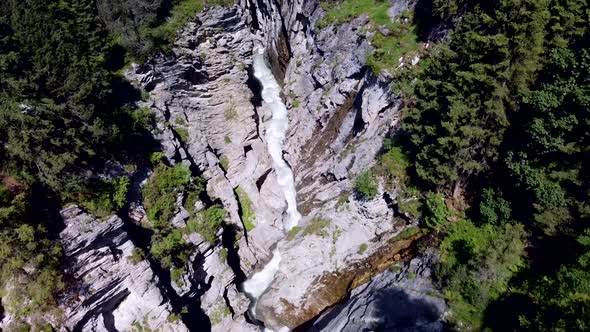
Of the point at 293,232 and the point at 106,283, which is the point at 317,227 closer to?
the point at 293,232

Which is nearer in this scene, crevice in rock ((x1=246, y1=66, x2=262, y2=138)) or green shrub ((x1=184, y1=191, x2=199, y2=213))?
green shrub ((x1=184, y1=191, x2=199, y2=213))

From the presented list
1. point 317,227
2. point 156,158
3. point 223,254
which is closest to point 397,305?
point 317,227

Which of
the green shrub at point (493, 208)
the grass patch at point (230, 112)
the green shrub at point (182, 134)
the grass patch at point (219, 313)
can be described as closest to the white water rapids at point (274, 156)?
the grass patch at point (219, 313)

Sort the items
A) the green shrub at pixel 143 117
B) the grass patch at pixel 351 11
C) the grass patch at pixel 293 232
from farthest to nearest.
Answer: the grass patch at pixel 351 11, the grass patch at pixel 293 232, the green shrub at pixel 143 117

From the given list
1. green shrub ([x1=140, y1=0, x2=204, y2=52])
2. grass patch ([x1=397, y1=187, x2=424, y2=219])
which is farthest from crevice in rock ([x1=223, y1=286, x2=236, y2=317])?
green shrub ([x1=140, y1=0, x2=204, y2=52])

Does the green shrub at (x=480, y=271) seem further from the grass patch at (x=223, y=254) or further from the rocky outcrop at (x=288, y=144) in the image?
the grass patch at (x=223, y=254)

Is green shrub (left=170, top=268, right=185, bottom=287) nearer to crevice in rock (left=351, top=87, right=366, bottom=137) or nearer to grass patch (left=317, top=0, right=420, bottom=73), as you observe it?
crevice in rock (left=351, top=87, right=366, bottom=137)
